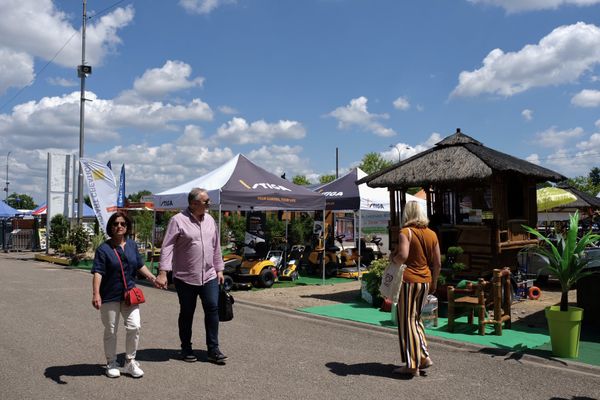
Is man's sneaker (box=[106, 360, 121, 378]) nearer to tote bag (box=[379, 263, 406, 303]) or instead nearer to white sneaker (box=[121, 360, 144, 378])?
white sneaker (box=[121, 360, 144, 378])

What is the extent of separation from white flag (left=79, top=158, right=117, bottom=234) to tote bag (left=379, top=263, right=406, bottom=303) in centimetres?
1462

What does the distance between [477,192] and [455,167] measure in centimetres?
194

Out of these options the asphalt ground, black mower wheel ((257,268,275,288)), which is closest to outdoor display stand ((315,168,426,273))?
black mower wheel ((257,268,275,288))

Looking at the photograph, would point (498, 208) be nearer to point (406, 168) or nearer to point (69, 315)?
point (406, 168)

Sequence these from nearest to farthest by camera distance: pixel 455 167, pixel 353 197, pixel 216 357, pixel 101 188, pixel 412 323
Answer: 1. pixel 412 323
2. pixel 216 357
3. pixel 455 167
4. pixel 353 197
5. pixel 101 188

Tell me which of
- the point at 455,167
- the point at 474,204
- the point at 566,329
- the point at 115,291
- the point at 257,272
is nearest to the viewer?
the point at 115,291

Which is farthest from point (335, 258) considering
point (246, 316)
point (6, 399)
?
point (6, 399)

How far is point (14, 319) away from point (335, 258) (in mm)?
9391

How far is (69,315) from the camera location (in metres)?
9.08

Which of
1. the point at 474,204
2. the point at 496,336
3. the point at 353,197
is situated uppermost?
the point at 353,197

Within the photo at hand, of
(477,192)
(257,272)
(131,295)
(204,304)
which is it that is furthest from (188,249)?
(477,192)

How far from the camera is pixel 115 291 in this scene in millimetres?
5340

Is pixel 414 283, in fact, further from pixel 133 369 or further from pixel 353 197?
pixel 353 197

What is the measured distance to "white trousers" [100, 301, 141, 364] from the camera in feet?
17.5
